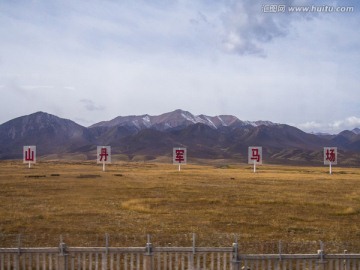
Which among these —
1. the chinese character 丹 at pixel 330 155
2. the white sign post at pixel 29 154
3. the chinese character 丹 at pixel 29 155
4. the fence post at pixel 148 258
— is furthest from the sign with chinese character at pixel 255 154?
the fence post at pixel 148 258

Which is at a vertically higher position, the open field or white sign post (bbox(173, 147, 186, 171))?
white sign post (bbox(173, 147, 186, 171))

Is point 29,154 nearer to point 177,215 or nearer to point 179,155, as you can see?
point 179,155

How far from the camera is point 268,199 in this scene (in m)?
34.3

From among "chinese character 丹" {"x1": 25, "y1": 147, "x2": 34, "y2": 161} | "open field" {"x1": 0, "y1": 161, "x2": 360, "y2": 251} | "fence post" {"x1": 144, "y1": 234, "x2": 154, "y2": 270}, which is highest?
"chinese character 丹" {"x1": 25, "y1": 147, "x2": 34, "y2": 161}

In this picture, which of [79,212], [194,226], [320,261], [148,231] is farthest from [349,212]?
[320,261]

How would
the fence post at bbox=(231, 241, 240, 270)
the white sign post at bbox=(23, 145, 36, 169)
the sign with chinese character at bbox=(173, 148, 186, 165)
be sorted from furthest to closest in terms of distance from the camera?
the white sign post at bbox=(23, 145, 36, 169) → the sign with chinese character at bbox=(173, 148, 186, 165) → the fence post at bbox=(231, 241, 240, 270)

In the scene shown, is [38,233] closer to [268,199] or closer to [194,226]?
[194,226]

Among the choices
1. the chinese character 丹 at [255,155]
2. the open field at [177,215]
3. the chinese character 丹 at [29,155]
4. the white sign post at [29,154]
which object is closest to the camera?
the open field at [177,215]

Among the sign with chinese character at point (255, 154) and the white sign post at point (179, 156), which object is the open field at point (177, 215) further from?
the sign with chinese character at point (255, 154)

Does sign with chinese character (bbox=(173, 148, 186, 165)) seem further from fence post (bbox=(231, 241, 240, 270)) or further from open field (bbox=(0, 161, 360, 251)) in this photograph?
fence post (bbox=(231, 241, 240, 270))

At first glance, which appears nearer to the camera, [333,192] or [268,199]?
[268,199]

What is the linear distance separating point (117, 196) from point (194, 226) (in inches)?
570

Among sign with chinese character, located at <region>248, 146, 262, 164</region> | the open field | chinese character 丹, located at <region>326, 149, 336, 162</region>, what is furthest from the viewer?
chinese character 丹, located at <region>326, 149, 336, 162</region>

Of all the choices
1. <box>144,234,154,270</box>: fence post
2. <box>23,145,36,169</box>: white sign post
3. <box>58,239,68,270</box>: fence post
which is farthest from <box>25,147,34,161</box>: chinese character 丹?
<box>144,234,154,270</box>: fence post
